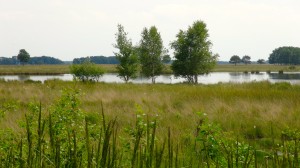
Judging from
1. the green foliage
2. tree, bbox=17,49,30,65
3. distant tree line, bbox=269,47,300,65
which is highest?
tree, bbox=17,49,30,65

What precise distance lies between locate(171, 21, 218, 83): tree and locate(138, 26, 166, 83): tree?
8.62 m

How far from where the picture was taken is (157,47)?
181 ft

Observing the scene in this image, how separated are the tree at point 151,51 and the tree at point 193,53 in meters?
8.62

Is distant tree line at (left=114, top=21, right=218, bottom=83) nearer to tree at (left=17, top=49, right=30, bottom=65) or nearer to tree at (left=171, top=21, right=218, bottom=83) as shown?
tree at (left=171, top=21, right=218, bottom=83)

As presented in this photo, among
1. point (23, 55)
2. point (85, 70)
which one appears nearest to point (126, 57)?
point (85, 70)

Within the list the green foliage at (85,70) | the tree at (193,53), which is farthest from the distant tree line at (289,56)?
the green foliage at (85,70)

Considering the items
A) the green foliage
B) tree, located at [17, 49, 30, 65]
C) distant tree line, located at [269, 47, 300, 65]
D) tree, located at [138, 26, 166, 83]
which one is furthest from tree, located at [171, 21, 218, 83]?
distant tree line, located at [269, 47, 300, 65]

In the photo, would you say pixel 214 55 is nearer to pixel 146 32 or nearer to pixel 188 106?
pixel 146 32

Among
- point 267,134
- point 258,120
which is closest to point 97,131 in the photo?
point 267,134

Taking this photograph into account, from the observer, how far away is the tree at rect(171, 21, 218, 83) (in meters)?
45.3

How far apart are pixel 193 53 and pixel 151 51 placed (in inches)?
464

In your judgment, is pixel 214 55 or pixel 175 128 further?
pixel 214 55

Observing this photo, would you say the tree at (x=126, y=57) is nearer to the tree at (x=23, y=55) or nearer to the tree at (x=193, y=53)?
the tree at (x=193, y=53)

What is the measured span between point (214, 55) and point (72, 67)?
70.9ft
